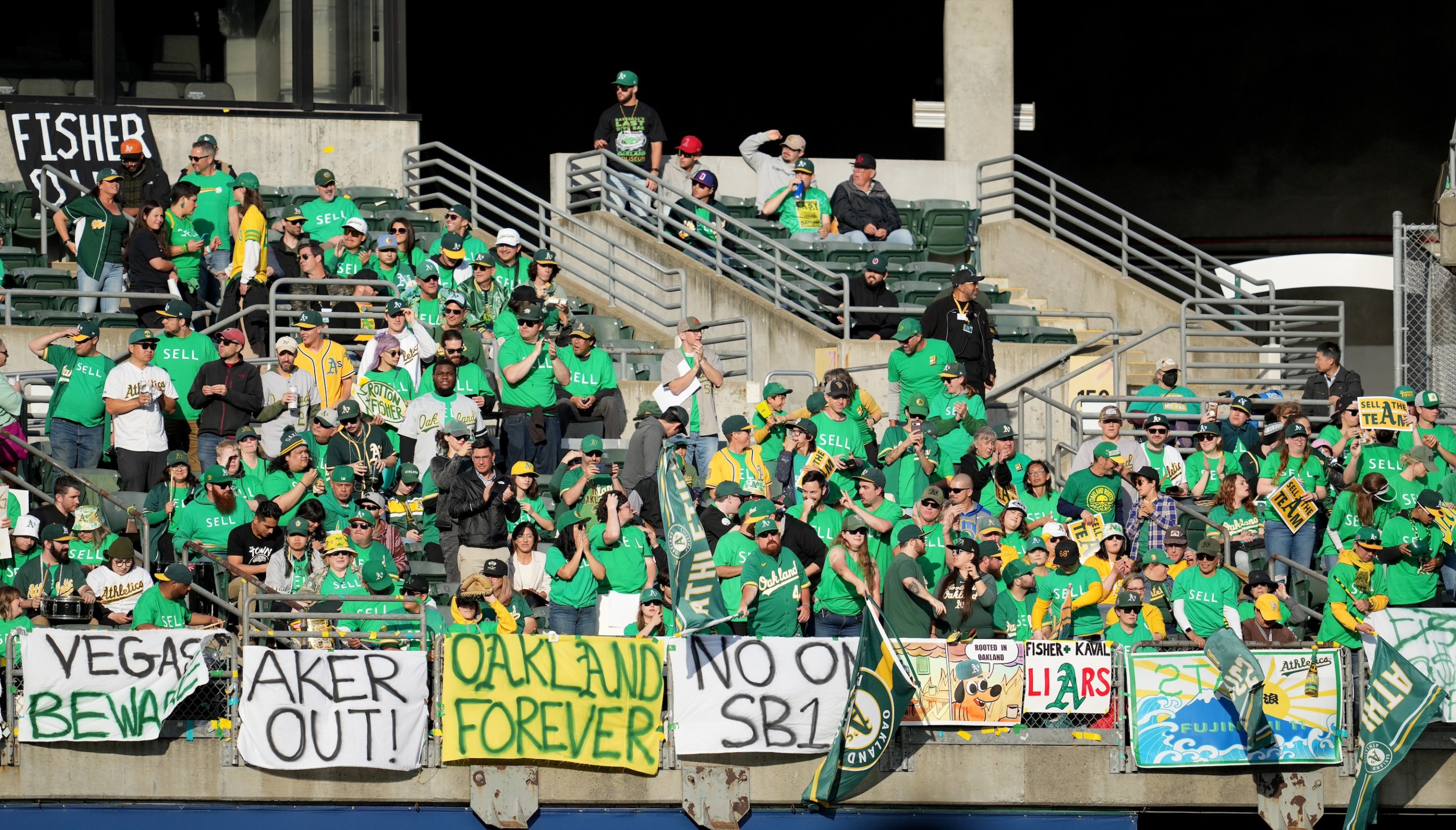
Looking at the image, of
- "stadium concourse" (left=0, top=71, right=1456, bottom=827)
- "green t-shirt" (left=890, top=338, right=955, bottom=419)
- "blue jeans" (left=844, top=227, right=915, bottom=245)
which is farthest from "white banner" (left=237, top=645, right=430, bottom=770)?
"blue jeans" (left=844, top=227, right=915, bottom=245)

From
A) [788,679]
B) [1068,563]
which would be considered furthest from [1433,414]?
[788,679]

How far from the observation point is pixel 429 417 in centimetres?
1739

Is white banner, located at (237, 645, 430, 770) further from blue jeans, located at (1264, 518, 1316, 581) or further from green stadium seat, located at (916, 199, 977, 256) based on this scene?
green stadium seat, located at (916, 199, 977, 256)

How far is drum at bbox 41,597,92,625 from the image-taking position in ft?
50.1

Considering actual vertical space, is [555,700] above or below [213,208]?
below

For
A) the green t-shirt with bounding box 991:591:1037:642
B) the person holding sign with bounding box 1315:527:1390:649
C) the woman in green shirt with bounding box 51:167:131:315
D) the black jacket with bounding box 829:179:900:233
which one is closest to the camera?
the green t-shirt with bounding box 991:591:1037:642

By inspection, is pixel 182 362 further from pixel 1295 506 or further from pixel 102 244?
pixel 1295 506

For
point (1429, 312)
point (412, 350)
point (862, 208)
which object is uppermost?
point (862, 208)

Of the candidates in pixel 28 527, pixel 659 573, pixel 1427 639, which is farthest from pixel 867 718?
pixel 28 527

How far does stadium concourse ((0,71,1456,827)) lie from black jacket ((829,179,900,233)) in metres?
4.29

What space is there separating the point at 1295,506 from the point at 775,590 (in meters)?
4.31

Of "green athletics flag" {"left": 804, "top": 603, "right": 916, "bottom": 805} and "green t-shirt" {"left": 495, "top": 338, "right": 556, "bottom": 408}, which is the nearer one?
"green athletics flag" {"left": 804, "top": 603, "right": 916, "bottom": 805}

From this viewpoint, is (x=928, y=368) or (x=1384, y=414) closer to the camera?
(x=1384, y=414)

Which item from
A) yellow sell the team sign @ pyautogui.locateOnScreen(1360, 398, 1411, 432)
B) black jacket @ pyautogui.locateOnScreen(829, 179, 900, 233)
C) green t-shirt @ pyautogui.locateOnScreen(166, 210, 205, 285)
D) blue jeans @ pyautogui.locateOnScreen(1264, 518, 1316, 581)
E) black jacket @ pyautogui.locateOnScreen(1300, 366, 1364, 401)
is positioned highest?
black jacket @ pyautogui.locateOnScreen(829, 179, 900, 233)
